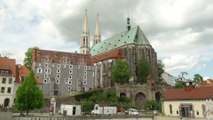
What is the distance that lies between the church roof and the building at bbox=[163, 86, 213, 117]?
5170cm

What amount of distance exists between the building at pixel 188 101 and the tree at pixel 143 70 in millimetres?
37047

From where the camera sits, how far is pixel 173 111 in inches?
2079

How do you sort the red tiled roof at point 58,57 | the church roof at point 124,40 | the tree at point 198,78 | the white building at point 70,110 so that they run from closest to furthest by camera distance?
the white building at point 70,110 < the red tiled roof at point 58,57 < the tree at point 198,78 < the church roof at point 124,40

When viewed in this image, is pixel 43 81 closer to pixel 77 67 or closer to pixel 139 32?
pixel 77 67

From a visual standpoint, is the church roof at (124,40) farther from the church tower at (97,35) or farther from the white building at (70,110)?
the white building at (70,110)

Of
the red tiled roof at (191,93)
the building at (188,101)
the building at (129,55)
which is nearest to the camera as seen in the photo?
the building at (188,101)

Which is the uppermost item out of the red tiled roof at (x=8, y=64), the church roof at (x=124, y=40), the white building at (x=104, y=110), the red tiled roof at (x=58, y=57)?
the church roof at (x=124, y=40)

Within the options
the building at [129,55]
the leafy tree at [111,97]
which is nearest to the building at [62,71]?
the building at [129,55]

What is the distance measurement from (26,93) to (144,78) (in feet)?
180

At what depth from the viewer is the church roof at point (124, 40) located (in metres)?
105

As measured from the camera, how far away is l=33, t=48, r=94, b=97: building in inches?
3337

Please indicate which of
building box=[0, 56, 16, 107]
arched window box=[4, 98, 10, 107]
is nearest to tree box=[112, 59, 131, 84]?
building box=[0, 56, 16, 107]

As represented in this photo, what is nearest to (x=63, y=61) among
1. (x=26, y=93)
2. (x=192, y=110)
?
(x=26, y=93)

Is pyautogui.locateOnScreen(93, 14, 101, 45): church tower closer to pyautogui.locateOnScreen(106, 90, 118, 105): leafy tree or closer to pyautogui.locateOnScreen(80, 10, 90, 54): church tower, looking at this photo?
pyautogui.locateOnScreen(80, 10, 90, 54): church tower
